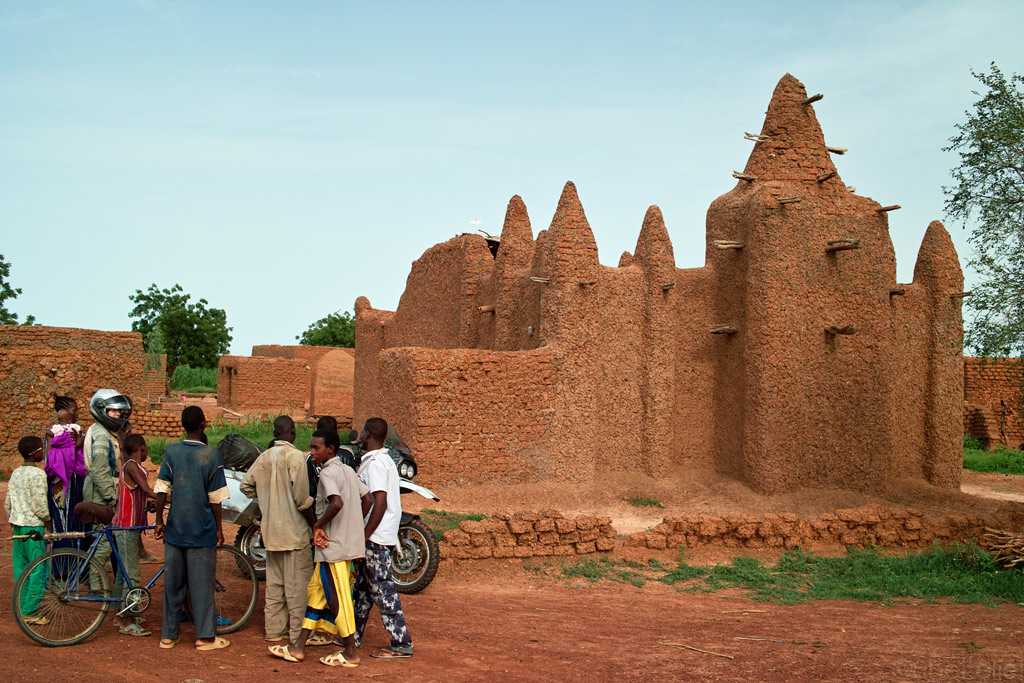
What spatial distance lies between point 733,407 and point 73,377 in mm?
10889

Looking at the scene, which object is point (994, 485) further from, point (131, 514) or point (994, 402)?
point (131, 514)

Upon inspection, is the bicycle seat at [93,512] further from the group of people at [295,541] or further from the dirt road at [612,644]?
the dirt road at [612,644]

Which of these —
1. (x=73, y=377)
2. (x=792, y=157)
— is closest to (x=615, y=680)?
(x=792, y=157)

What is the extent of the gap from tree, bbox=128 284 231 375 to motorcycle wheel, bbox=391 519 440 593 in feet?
150

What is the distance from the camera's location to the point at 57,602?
6457mm

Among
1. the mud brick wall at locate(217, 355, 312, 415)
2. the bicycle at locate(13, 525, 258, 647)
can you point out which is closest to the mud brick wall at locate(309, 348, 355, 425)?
the mud brick wall at locate(217, 355, 312, 415)

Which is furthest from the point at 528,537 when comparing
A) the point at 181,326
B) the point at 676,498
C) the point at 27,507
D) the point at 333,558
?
the point at 181,326

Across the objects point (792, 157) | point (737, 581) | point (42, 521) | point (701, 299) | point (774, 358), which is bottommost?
point (737, 581)

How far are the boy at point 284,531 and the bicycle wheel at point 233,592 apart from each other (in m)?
0.43

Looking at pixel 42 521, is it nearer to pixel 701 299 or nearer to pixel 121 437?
pixel 121 437

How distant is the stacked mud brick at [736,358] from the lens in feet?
46.8

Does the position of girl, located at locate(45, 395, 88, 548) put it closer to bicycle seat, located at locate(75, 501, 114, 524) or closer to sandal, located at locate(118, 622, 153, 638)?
bicycle seat, located at locate(75, 501, 114, 524)

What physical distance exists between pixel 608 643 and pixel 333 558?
212 cm

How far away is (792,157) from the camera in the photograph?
51.2 ft
